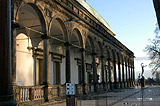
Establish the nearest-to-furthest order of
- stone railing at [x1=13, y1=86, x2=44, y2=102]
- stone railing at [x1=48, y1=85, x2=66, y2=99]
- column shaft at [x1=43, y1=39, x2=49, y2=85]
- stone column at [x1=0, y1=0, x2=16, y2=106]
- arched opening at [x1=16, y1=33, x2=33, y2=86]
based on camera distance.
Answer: stone column at [x1=0, y1=0, x2=16, y2=106]
stone railing at [x1=13, y1=86, x2=44, y2=102]
column shaft at [x1=43, y1=39, x2=49, y2=85]
stone railing at [x1=48, y1=85, x2=66, y2=99]
arched opening at [x1=16, y1=33, x2=33, y2=86]

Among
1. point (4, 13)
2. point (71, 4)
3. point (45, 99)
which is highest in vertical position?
point (71, 4)

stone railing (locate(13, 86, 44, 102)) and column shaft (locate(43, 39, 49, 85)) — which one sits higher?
column shaft (locate(43, 39, 49, 85))

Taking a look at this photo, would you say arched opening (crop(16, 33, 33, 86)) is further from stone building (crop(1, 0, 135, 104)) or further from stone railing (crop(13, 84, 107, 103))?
stone railing (crop(13, 84, 107, 103))

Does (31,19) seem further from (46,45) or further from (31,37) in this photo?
(46,45)

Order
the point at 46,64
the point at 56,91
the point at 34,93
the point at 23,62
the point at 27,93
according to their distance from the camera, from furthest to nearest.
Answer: the point at 23,62 → the point at 56,91 → the point at 46,64 → the point at 34,93 → the point at 27,93

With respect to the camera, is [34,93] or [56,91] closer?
[34,93]

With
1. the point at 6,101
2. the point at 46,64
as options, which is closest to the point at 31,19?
the point at 46,64

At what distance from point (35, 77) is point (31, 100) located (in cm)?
723

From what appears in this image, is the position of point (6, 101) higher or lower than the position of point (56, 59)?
lower

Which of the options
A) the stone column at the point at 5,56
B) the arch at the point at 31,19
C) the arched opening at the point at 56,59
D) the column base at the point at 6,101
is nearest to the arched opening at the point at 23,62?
the arch at the point at 31,19

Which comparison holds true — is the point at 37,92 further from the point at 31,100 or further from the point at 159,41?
the point at 159,41

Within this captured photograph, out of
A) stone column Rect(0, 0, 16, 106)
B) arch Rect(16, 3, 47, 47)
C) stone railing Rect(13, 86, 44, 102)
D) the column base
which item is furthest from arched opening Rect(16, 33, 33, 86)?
the column base

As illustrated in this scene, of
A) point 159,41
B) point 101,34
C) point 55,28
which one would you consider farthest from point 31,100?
point 159,41

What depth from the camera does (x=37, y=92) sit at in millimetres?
15008
